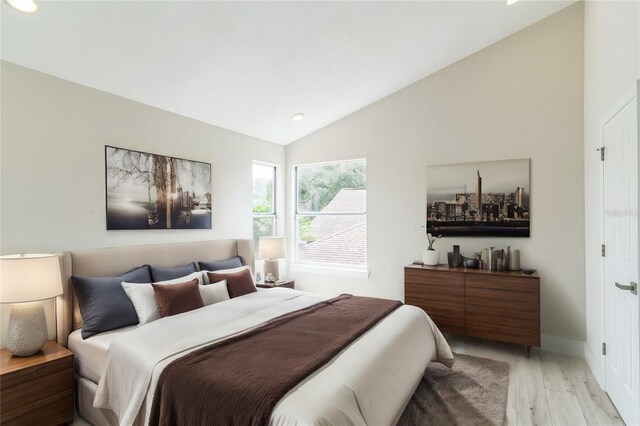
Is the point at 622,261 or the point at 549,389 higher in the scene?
the point at 622,261

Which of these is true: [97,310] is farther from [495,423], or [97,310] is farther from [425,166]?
[425,166]

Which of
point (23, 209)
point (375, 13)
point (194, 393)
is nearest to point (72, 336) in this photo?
point (23, 209)

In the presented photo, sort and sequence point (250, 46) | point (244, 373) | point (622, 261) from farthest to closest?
point (250, 46)
point (622, 261)
point (244, 373)

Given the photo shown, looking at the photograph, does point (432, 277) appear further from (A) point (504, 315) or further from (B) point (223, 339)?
(B) point (223, 339)

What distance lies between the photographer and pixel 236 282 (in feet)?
11.5

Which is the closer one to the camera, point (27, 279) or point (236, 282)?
point (27, 279)

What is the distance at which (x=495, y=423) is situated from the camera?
91.0 inches

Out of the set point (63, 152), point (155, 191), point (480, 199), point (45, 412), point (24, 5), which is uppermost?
point (24, 5)

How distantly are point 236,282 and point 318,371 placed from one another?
1.87 meters

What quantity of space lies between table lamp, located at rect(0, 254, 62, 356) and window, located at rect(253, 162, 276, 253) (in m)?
2.77

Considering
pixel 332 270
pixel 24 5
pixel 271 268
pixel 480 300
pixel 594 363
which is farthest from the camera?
pixel 332 270

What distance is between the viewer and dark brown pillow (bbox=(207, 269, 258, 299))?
11.3 feet

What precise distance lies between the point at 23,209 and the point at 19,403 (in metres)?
1.34

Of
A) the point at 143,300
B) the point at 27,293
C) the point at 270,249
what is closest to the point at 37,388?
the point at 27,293
